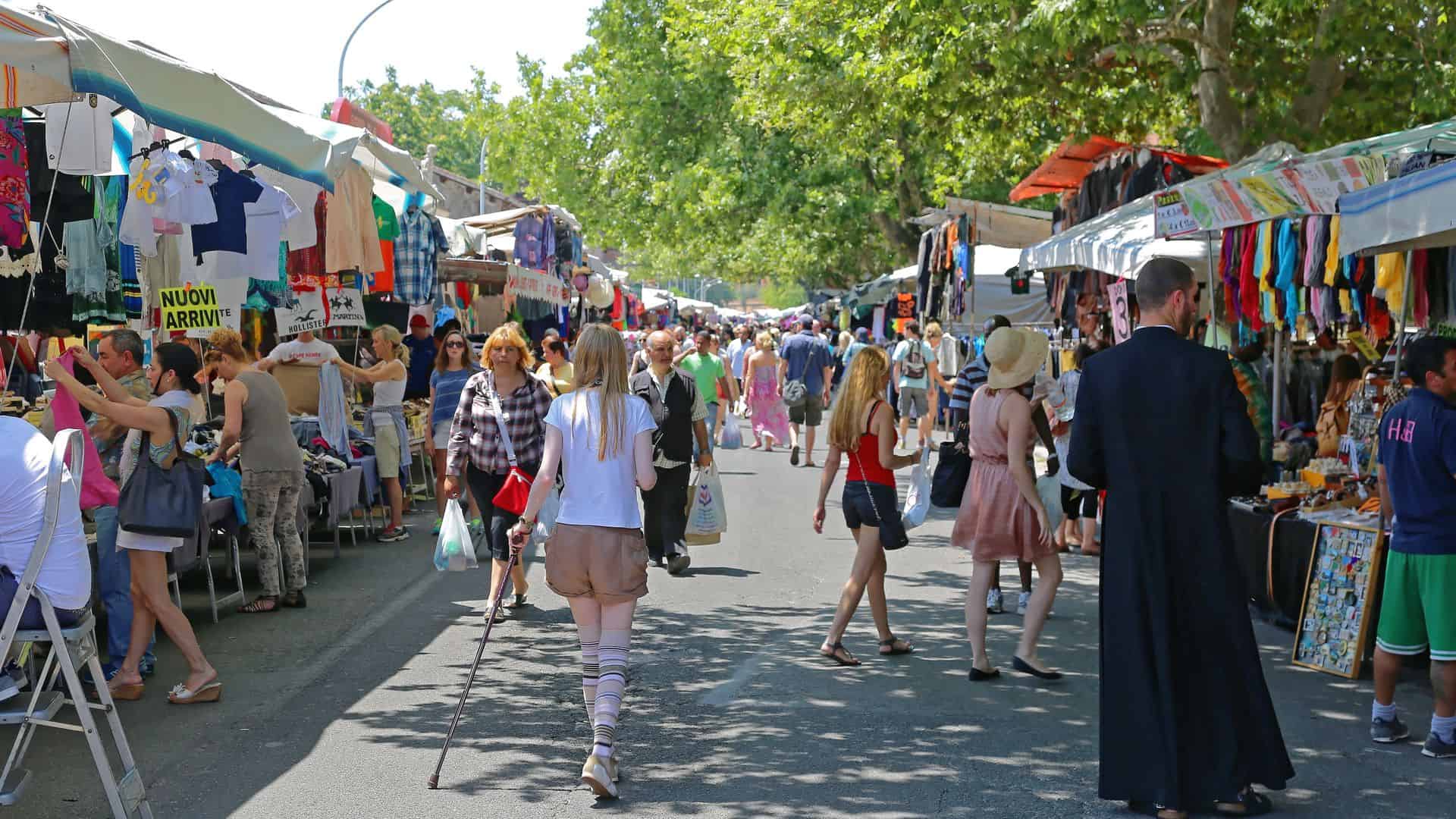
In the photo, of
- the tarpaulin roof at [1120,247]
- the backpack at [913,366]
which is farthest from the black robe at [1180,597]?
the backpack at [913,366]

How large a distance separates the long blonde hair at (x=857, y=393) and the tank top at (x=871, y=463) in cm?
4

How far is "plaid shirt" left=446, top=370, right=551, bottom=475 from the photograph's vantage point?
30.0 feet

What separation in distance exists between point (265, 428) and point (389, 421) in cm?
381

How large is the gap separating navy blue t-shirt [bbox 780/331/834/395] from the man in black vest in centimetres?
900

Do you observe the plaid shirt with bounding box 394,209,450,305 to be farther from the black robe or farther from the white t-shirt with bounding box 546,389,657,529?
the black robe

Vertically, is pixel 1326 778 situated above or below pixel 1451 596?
below

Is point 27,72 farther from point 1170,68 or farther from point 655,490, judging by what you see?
point 1170,68

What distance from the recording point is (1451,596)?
6145 millimetres

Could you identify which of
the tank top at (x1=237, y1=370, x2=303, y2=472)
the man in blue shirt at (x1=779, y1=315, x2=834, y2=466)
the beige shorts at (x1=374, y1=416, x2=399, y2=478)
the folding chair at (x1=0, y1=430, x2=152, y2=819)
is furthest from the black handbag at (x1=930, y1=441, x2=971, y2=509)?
the man in blue shirt at (x1=779, y1=315, x2=834, y2=466)

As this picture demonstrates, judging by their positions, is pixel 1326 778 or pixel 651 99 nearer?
pixel 1326 778

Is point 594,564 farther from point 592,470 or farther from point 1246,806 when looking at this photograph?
point 1246,806

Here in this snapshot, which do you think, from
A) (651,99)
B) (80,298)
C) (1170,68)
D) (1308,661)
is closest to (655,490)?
(80,298)

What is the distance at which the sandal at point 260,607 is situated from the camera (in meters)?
9.74

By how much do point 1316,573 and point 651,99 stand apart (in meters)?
34.1
